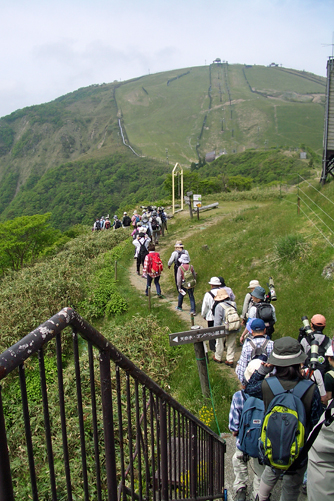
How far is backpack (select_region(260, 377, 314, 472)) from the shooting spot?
3053 millimetres

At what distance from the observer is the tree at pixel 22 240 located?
27.9 meters

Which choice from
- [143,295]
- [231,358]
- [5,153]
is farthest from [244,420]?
[5,153]

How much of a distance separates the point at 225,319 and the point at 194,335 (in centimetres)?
161

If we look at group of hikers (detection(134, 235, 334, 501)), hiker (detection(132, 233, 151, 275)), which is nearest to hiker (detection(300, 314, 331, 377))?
group of hikers (detection(134, 235, 334, 501))

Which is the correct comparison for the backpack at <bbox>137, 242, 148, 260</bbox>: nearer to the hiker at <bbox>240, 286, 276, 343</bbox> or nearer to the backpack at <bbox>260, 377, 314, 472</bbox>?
the hiker at <bbox>240, 286, 276, 343</bbox>

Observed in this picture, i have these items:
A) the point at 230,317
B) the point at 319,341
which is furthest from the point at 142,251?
the point at 319,341

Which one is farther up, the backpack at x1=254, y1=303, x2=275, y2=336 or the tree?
the backpack at x1=254, y1=303, x2=275, y2=336

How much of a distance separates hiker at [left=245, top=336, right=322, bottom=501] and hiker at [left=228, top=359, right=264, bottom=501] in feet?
0.78

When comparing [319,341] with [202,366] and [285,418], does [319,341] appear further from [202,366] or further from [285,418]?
[285,418]

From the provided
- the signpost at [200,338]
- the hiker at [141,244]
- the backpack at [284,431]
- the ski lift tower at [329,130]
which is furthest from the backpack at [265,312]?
the ski lift tower at [329,130]

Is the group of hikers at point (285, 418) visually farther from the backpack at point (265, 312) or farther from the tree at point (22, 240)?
the tree at point (22, 240)

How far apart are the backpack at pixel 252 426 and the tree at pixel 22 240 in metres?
26.5

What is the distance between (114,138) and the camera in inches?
7466

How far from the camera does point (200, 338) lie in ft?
17.9
